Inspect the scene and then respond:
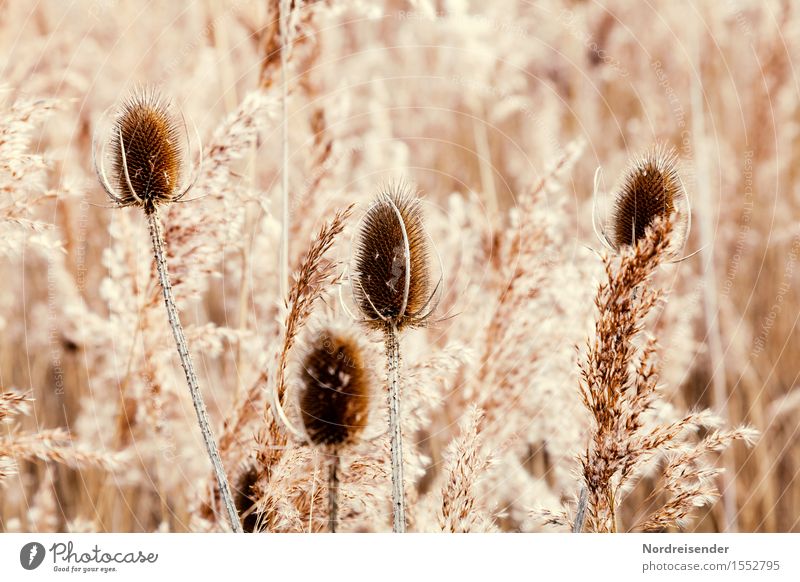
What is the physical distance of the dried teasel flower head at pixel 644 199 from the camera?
117 centimetres

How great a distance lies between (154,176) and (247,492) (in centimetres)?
62

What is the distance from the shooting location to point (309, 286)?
113 cm

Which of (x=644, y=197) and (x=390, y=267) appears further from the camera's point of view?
(x=644, y=197)

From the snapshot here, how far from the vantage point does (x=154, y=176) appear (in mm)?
1077

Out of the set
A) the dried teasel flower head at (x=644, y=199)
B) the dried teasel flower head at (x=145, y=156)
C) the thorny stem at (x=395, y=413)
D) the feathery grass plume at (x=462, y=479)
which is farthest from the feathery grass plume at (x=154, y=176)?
the dried teasel flower head at (x=644, y=199)

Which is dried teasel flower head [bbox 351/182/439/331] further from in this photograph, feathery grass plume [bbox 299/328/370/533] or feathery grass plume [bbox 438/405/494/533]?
feathery grass plume [bbox 438/405/494/533]

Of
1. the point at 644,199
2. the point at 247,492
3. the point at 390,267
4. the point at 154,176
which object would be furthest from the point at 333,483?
the point at 644,199
